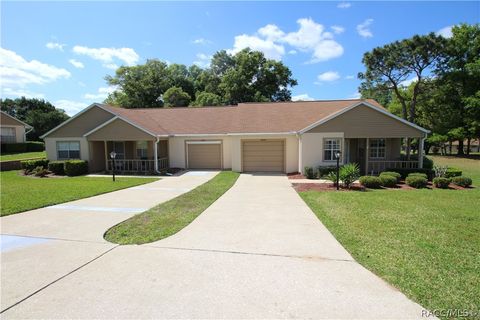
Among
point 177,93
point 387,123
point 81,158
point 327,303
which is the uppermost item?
point 177,93

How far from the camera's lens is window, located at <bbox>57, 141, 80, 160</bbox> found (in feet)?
61.7

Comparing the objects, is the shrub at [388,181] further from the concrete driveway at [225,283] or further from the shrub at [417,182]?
the concrete driveway at [225,283]

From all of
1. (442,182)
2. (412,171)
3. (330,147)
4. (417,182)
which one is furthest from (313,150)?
(442,182)

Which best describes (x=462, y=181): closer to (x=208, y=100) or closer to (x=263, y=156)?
(x=263, y=156)

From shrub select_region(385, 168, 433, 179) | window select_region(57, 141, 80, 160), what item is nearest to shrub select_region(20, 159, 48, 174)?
window select_region(57, 141, 80, 160)

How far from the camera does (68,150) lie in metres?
18.9

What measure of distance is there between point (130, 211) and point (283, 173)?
11296 mm

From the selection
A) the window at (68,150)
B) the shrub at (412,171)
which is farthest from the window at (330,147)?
the window at (68,150)

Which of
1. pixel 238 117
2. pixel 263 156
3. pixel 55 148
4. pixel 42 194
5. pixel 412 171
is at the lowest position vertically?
pixel 42 194

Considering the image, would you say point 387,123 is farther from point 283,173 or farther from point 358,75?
point 358,75

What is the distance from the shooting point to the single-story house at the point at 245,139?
15469mm

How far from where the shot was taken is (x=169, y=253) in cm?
494

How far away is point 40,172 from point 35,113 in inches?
1410

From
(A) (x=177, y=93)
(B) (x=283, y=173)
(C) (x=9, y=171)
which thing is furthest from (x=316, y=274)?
(A) (x=177, y=93)
